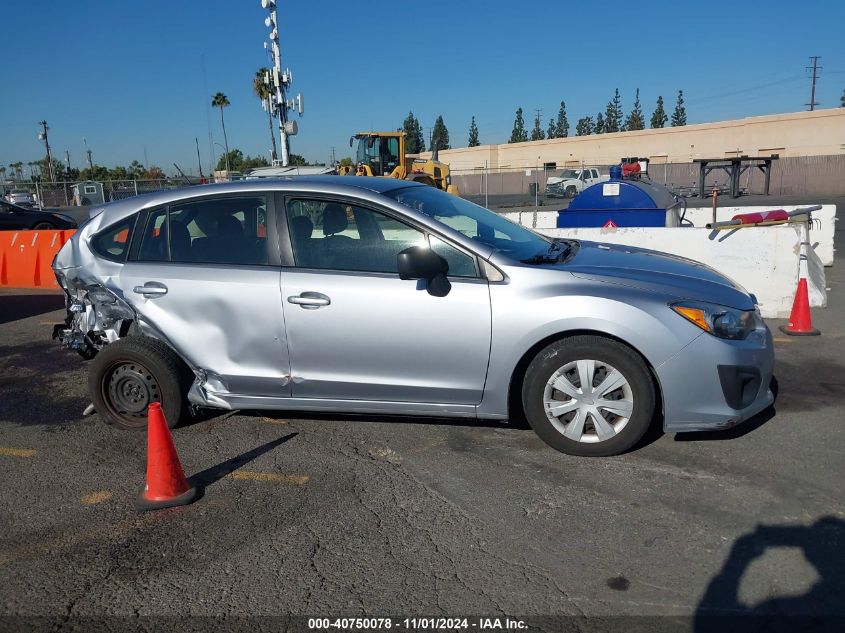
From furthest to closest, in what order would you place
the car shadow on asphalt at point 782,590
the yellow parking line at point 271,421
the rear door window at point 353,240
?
the yellow parking line at point 271,421, the rear door window at point 353,240, the car shadow on asphalt at point 782,590

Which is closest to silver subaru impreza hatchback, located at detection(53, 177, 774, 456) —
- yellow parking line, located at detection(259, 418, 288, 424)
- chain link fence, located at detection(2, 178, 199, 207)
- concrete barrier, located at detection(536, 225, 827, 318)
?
yellow parking line, located at detection(259, 418, 288, 424)

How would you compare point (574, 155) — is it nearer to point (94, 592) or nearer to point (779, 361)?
point (779, 361)

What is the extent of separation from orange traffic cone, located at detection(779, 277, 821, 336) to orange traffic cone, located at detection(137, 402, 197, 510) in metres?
6.09

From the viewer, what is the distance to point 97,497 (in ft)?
13.4

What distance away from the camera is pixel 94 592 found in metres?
3.14

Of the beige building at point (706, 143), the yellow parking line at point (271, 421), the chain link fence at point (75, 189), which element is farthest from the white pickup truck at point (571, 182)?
the yellow parking line at point (271, 421)

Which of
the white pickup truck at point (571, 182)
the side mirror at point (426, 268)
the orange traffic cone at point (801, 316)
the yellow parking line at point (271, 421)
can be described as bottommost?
the yellow parking line at point (271, 421)

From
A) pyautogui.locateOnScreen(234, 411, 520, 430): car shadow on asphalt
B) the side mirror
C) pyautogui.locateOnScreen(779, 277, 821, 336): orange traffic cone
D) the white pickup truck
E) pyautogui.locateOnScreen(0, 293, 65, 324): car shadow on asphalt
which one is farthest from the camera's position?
the white pickup truck

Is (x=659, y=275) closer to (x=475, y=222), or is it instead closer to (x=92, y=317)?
(x=475, y=222)

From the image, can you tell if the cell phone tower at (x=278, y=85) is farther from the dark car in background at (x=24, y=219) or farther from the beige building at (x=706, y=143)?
the beige building at (x=706, y=143)

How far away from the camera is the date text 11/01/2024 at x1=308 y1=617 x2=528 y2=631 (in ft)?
9.22

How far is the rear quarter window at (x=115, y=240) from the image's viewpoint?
16.4 feet

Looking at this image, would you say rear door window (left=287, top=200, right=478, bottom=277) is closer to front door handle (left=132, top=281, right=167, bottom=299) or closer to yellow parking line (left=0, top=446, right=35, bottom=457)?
front door handle (left=132, top=281, right=167, bottom=299)

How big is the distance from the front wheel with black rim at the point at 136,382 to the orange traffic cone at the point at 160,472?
90 cm
